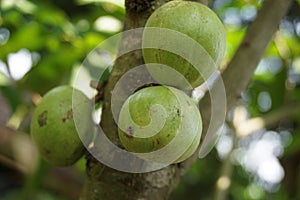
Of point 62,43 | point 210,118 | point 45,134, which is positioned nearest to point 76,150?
point 45,134

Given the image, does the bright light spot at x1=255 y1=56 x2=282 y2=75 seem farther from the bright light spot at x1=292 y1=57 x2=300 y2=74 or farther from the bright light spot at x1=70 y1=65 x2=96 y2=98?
the bright light spot at x1=70 y1=65 x2=96 y2=98

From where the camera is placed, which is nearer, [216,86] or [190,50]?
[190,50]

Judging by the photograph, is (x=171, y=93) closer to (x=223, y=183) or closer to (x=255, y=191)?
(x=223, y=183)

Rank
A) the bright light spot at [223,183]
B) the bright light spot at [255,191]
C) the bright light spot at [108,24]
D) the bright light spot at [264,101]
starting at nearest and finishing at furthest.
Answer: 1. the bright light spot at [223,183]
2. the bright light spot at [108,24]
3. the bright light spot at [264,101]
4. the bright light spot at [255,191]

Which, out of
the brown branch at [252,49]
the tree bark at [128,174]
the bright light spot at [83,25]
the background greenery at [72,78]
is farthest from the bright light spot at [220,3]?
the tree bark at [128,174]

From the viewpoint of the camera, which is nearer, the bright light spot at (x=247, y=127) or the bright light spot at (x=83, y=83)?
the bright light spot at (x=83, y=83)

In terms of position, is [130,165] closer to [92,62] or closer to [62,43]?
[92,62]

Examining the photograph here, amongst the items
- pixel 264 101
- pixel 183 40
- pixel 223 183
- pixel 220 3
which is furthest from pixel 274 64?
pixel 183 40

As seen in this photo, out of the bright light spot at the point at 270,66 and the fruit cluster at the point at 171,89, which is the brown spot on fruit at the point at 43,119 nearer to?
the fruit cluster at the point at 171,89
